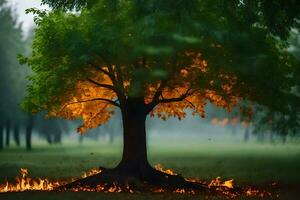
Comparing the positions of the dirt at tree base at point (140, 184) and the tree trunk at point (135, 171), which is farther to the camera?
the tree trunk at point (135, 171)

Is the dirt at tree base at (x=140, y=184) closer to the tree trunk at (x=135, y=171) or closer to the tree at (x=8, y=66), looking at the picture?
the tree trunk at (x=135, y=171)

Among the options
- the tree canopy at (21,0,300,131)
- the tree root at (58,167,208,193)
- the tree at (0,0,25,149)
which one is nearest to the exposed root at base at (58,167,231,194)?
the tree root at (58,167,208,193)

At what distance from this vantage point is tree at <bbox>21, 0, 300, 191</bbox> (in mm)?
22516

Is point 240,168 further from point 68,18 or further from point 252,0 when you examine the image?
point 252,0

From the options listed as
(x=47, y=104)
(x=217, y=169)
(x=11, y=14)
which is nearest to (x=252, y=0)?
(x=47, y=104)

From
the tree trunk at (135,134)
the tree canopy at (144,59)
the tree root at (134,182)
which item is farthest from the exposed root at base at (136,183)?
the tree canopy at (144,59)

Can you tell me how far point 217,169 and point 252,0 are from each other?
20.1m

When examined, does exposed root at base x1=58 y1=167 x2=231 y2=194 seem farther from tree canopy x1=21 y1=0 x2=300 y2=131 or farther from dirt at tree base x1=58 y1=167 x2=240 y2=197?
tree canopy x1=21 y1=0 x2=300 y2=131

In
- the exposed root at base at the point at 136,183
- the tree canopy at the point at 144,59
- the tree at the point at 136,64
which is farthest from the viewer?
the exposed root at base at the point at 136,183

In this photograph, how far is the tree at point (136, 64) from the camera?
2252 centimetres

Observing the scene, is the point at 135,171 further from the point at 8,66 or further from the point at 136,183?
the point at 8,66

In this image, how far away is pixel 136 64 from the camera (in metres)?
25.4

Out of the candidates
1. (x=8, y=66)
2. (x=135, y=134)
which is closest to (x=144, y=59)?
(x=135, y=134)

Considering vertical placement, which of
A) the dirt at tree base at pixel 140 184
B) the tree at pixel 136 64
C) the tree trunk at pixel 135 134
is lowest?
the dirt at tree base at pixel 140 184
